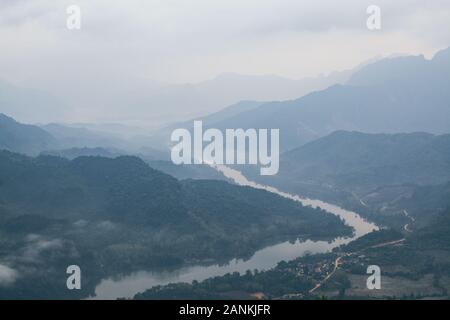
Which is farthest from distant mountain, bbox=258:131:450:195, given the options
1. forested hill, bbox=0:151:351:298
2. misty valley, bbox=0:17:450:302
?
forested hill, bbox=0:151:351:298

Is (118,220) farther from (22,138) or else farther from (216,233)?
(22,138)

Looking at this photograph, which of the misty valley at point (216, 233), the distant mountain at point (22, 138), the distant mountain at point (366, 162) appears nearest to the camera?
the misty valley at point (216, 233)

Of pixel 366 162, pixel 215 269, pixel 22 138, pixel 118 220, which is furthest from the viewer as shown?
pixel 22 138

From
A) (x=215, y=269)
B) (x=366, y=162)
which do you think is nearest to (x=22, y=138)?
(x=366, y=162)

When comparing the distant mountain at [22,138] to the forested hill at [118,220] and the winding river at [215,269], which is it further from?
the winding river at [215,269]

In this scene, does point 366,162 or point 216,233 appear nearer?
point 216,233

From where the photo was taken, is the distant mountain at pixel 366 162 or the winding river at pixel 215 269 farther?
the distant mountain at pixel 366 162

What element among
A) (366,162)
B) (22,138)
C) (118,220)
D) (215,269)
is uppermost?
(22,138)

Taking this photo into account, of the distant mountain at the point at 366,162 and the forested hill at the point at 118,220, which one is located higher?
the distant mountain at the point at 366,162

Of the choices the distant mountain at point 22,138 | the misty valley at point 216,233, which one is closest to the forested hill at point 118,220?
the misty valley at point 216,233
